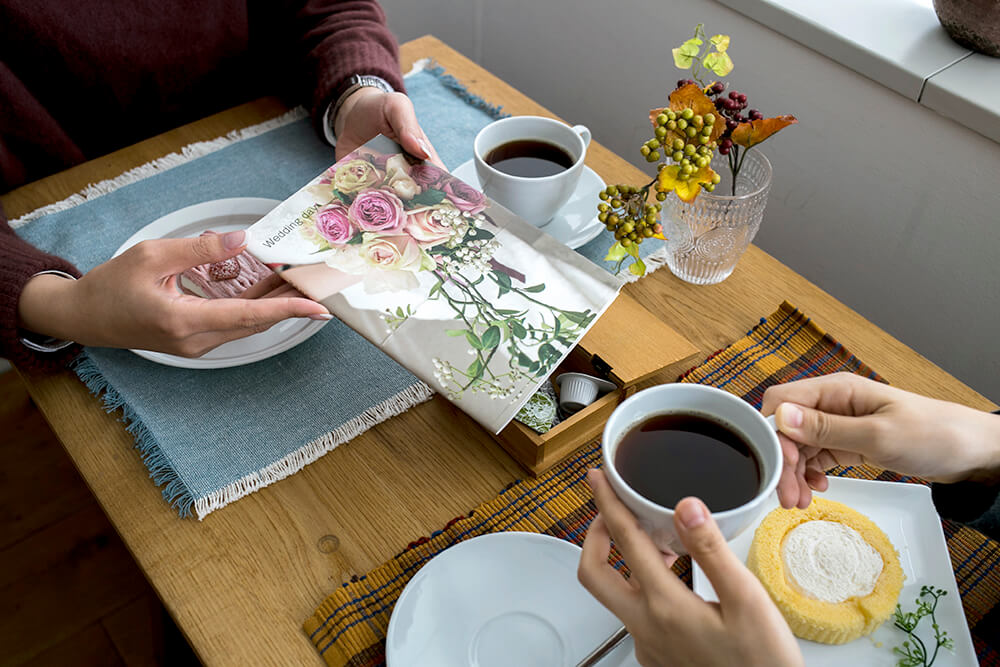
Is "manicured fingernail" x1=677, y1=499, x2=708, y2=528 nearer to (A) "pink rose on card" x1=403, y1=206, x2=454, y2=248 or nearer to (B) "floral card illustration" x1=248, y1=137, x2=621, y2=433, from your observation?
(B) "floral card illustration" x1=248, y1=137, x2=621, y2=433

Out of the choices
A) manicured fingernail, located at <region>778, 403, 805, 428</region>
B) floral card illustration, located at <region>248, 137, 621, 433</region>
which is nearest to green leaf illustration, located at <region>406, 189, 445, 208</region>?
floral card illustration, located at <region>248, 137, 621, 433</region>

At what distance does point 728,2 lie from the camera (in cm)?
149

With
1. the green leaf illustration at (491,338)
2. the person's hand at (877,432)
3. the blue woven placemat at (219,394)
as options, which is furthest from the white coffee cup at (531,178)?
the person's hand at (877,432)

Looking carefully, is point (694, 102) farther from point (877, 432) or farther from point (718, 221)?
point (877, 432)

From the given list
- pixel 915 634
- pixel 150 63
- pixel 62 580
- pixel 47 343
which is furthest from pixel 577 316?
pixel 62 580

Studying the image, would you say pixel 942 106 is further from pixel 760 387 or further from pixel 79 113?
pixel 79 113

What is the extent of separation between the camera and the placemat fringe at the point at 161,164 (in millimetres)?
1052

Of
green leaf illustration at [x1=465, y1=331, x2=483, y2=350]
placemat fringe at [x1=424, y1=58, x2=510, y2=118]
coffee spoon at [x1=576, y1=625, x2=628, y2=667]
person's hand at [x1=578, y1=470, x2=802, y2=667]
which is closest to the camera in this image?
person's hand at [x1=578, y1=470, x2=802, y2=667]

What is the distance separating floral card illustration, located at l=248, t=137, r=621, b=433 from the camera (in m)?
0.72

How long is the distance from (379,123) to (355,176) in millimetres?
200

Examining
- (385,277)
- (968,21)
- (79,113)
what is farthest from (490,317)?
(968,21)

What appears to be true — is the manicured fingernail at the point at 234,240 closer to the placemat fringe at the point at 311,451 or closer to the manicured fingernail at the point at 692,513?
the placemat fringe at the point at 311,451

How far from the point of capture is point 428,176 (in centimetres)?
88

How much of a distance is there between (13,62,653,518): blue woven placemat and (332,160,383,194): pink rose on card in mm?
176
